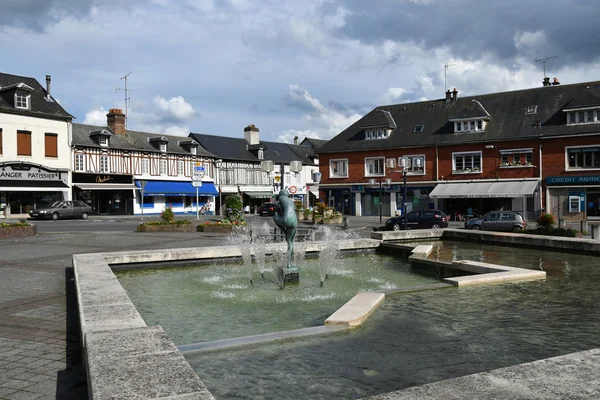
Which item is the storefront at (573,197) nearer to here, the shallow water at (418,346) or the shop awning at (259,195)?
the shallow water at (418,346)

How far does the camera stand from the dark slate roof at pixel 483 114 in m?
38.8

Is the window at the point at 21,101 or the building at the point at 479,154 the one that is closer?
the building at the point at 479,154

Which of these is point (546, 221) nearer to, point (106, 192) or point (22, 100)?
point (22, 100)

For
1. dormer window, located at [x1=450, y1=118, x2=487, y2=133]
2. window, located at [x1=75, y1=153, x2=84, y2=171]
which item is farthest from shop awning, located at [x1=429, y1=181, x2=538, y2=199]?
window, located at [x1=75, y1=153, x2=84, y2=171]

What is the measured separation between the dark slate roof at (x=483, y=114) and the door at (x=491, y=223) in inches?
658

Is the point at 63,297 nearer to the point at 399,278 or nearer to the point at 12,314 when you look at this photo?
the point at 12,314

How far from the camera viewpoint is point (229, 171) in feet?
197

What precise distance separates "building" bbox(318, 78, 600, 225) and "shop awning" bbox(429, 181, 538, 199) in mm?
74

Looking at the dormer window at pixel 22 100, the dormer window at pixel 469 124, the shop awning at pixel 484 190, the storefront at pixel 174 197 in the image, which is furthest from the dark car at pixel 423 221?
the dormer window at pixel 22 100

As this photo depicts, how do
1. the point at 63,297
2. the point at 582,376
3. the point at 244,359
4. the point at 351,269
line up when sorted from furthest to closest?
1. the point at 351,269
2. the point at 63,297
3. the point at 244,359
4. the point at 582,376

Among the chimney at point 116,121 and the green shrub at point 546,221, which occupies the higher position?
the chimney at point 116,121

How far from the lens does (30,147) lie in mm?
41375

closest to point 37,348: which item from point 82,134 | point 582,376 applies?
point 582,376

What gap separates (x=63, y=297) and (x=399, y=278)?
6.62 metres
